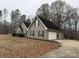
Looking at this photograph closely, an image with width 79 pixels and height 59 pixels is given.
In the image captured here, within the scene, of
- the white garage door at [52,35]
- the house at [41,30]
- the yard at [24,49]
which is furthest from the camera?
the white garage door at [52,35]

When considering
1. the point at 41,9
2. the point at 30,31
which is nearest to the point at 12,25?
the point at 41,9

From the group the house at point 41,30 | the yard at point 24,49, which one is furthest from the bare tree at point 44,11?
the yard at point 24,49

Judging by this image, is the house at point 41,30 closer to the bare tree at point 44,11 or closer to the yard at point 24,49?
the bare tree at point 44,11

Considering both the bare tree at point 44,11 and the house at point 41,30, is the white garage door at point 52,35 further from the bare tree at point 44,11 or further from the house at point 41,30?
the bare tree at point 44,11

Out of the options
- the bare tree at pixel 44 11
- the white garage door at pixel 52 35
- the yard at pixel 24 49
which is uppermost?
the bare tree at pixel 44 11

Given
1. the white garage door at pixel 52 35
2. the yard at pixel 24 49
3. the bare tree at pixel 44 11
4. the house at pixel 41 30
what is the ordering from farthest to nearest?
the bare tree at pixel 44 11 → the white garage door at pixel 52 35 → the house at pixel 41 30 → the yard at pixel 24 49

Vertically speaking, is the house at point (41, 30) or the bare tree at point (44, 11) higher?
the bare tree at point (44, 11)

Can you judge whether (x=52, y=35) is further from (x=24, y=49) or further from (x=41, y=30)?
(x=24, y=49)

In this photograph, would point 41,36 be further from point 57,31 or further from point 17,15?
point 17,15

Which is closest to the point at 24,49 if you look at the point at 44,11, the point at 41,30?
the point at 41,30

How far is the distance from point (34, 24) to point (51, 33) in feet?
14.4

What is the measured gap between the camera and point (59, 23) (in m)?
46.6

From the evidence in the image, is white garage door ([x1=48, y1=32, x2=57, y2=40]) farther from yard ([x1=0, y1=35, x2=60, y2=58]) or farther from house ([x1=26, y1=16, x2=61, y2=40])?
yard ([x1=0, y1=35, x2=60, y2=58])

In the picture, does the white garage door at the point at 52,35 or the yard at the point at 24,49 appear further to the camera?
the white garage door at the point at 52,35
